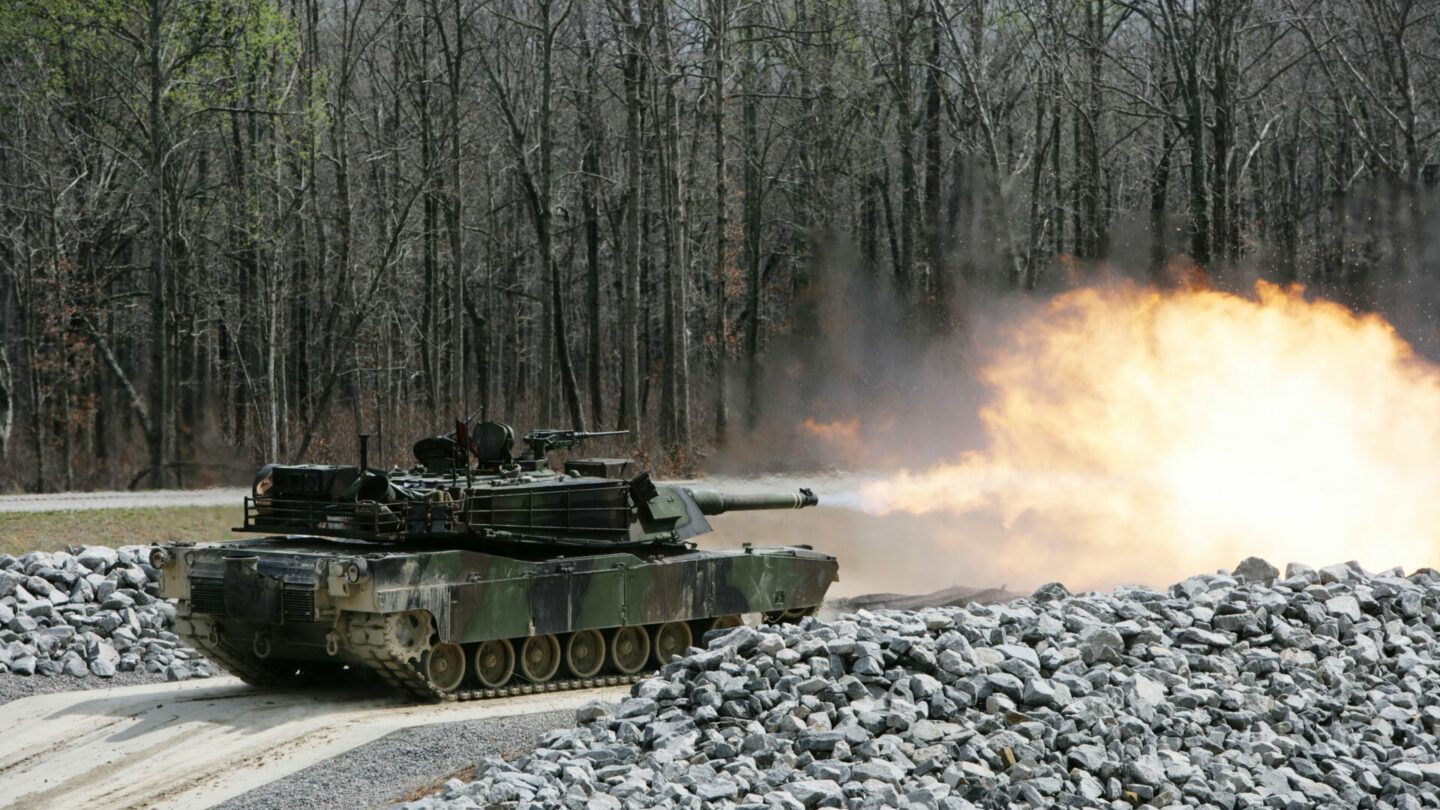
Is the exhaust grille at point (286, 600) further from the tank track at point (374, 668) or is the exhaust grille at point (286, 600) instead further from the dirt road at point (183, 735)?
the dirt road at point (183, 735)

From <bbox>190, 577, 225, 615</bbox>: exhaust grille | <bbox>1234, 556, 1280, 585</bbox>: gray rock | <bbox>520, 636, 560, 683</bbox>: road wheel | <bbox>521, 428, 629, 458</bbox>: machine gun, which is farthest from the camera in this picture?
<bbox>521, 428, 629, 458</bbox>: machine gun

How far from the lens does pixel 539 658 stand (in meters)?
17.5

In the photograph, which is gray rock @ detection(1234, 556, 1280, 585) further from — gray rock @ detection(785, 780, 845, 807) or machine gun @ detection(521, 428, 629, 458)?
gray rock @ detection(785, 780, 845, 807)

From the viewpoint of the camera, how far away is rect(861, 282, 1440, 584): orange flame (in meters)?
23.0

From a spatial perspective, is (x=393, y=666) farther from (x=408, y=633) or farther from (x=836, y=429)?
(x=836, y=429)

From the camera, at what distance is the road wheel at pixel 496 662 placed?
17.0 metres

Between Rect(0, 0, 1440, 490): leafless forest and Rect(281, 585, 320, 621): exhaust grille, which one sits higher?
Rect(0, 0, 1440, 490): leafless forest

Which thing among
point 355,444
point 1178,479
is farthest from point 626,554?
point 355,444

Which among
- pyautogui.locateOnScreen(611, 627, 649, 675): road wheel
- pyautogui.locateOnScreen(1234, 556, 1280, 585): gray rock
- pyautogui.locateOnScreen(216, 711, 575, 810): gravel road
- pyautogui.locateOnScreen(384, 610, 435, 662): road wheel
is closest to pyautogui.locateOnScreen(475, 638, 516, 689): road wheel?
pyautogui.locateOnScreen(384, 610, 435, 662): road wheel

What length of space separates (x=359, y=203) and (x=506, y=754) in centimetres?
4296

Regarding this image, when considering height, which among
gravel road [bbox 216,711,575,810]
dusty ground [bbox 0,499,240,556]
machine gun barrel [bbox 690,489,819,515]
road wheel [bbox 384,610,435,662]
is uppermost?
machine gun barrel [bbox 690,489,819,515]

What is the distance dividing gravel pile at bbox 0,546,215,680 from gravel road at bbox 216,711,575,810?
18.6ft

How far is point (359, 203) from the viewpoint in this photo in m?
54.5

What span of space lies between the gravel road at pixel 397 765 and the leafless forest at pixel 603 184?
20272 mm
